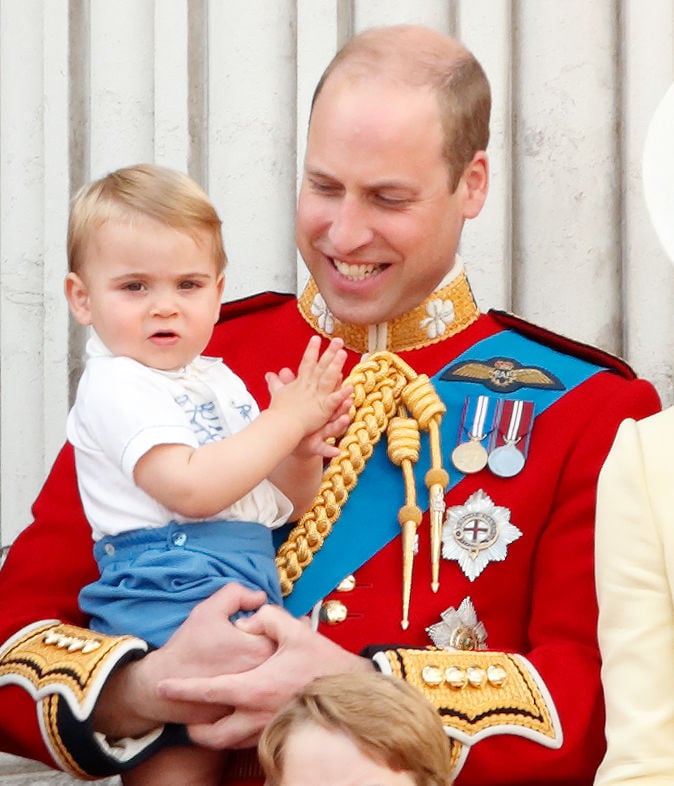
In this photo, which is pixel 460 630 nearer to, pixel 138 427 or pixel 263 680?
pixel 263 680

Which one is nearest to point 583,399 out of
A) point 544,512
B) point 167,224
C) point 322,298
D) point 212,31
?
point 544,512

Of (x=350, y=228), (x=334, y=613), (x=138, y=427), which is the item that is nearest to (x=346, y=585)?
(x=334, y=613)

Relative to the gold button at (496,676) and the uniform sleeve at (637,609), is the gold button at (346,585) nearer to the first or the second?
the gold button at (496,676)

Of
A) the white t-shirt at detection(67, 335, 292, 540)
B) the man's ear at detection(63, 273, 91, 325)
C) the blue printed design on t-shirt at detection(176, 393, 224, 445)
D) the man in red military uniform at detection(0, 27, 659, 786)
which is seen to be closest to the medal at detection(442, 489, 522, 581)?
the man in red military uniform at detection(0, 27, 659, 786)

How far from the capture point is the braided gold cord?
3057mm

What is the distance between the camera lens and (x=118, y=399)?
286cm

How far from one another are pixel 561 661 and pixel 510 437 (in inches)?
14.5

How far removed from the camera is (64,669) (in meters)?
2.87

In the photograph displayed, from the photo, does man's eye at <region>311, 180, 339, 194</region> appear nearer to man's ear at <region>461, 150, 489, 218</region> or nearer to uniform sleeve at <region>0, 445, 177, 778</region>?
man's ear at <region>461, 150, 489, 218</region>

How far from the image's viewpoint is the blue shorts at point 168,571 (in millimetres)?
2834

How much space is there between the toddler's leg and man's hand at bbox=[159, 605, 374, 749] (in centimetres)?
6

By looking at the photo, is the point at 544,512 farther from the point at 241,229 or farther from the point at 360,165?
the point at 241,229

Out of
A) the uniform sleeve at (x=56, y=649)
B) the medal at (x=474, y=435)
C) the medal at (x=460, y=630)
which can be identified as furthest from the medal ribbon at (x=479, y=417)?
the uniform sleeve at (x=56, y=649)

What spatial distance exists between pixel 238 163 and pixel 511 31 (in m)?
0.53
